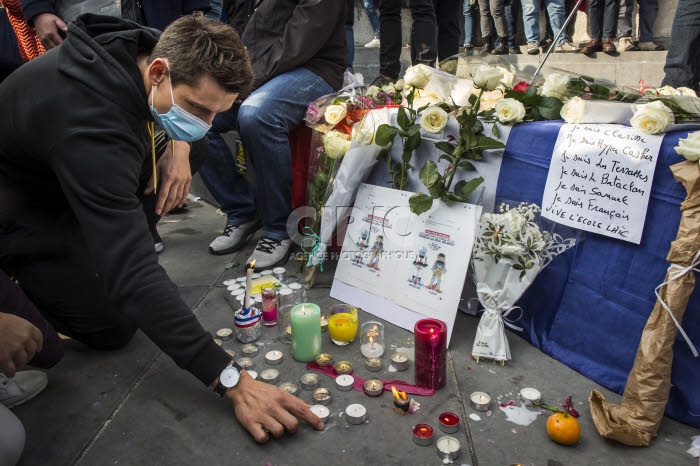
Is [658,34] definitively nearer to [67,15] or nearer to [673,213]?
[673,213]

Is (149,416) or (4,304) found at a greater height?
(4,304)

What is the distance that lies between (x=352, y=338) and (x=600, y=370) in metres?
0.92

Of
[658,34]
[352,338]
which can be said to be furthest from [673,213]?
[658,34]

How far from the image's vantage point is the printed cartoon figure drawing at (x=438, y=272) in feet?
6.48

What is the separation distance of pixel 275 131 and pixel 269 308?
1.01 meters

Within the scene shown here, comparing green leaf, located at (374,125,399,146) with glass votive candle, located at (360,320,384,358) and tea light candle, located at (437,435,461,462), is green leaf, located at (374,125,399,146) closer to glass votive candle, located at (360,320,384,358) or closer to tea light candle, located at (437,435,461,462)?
glass votive candle, located at (360,320,384,358)

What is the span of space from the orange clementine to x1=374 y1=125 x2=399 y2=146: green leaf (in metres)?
1.31

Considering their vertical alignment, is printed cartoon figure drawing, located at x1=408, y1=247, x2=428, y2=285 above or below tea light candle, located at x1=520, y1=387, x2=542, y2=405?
above

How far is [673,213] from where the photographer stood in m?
1.49

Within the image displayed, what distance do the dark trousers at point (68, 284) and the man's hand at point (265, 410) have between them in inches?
27.8

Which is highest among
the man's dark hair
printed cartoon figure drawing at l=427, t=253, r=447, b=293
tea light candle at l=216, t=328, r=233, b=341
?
the man's dark hair

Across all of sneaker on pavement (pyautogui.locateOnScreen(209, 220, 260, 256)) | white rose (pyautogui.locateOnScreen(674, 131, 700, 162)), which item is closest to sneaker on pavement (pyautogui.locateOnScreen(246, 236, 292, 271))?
sneaker on pavement (pyautogui.locateOnScreen(209, 220, 260, 256))

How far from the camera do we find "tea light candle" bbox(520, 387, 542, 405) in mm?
1596

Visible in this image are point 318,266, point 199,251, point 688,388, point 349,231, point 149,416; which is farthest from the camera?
point 199,251
